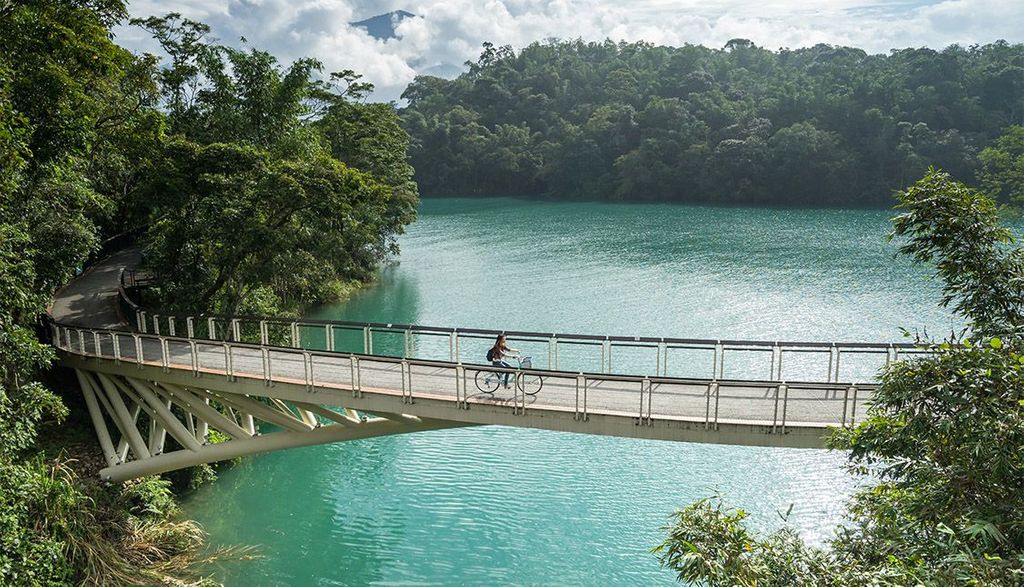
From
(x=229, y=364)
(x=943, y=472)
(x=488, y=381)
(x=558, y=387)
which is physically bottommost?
(x=558, y=387)

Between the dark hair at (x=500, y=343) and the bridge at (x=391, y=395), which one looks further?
the dark hair at (x=500, y=343)

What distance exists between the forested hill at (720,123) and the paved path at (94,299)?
5826 cm

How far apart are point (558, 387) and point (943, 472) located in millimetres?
7258

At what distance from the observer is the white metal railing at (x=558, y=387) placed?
11047 millimetres

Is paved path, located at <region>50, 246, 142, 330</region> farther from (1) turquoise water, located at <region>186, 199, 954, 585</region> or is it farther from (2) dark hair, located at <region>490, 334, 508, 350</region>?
(2) dark hair, located at <region>490, 334, 508, 350</region>

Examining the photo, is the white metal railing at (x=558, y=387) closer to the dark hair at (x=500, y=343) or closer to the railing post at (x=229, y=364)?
the railing post at (x=229, y=364)

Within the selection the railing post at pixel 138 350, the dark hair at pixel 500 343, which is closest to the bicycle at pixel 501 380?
the dark hair at pixel 500 343

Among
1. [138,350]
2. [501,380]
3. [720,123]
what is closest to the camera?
[501,380]

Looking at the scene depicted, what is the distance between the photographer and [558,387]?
1248cm

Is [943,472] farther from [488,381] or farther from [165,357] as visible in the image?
[165,357]

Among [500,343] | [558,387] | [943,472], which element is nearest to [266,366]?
[500,343]

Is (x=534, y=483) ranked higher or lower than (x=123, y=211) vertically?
lower

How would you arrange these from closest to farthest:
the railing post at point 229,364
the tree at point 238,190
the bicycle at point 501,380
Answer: the bicycle at point 501,380 → the railing post at point 229,364 → the tree at point 238,190

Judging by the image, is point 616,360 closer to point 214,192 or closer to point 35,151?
point 214,192
